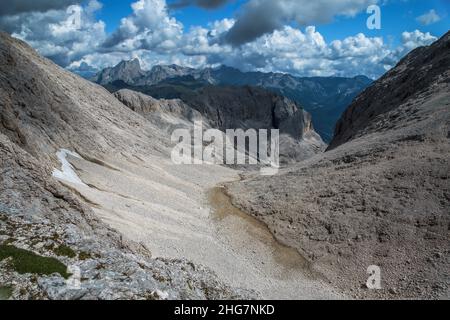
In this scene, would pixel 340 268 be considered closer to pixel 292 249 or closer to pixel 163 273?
pixel 292 249

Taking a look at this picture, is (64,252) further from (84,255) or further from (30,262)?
(30,262)

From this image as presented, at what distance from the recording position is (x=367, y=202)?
143 ft

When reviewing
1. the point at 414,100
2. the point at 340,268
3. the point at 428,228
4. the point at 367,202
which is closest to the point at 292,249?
the point at 340,268

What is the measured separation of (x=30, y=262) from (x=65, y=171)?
34.9 m

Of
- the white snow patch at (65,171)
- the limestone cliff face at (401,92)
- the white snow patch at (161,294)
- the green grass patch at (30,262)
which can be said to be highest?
the limestone cliff face at (401,92)

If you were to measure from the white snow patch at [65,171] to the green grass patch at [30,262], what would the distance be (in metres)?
28.5

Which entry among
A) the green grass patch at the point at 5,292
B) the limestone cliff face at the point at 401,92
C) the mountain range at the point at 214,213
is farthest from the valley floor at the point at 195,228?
the limestone cliff face at the point at 401,92

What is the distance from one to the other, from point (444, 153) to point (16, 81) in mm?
56644

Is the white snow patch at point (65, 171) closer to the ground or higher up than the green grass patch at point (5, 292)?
higher up

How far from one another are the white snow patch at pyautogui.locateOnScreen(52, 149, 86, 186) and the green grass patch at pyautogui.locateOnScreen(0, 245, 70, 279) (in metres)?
28.5

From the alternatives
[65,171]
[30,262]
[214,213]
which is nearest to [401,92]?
[214,213]

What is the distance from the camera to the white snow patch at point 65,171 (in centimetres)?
4544

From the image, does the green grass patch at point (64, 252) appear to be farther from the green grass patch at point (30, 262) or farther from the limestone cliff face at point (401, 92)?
the limestone cliff face at point (401, 92)

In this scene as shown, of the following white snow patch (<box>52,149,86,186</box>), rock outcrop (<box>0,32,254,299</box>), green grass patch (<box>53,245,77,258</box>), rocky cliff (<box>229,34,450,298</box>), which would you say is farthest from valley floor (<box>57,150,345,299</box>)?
green grass patch (<box>53,245,77,258</box>)
